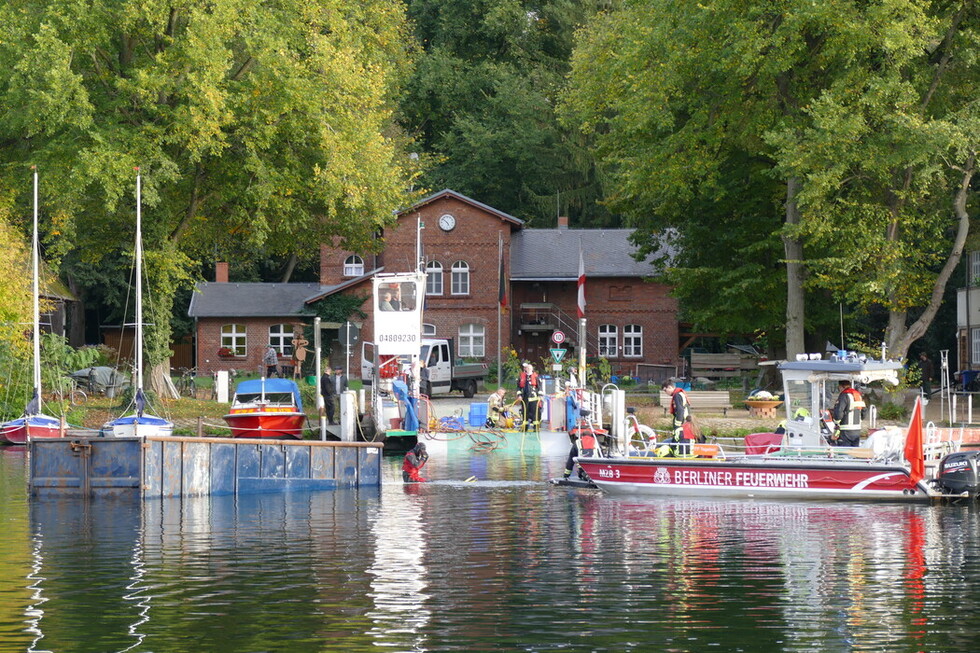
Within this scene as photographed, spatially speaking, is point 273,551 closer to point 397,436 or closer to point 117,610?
point 117,610

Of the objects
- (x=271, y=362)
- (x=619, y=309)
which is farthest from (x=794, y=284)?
(x=619, y=309)

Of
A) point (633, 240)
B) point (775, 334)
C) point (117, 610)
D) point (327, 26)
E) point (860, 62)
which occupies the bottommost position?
point (117, 610)

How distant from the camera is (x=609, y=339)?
68375 millimetres

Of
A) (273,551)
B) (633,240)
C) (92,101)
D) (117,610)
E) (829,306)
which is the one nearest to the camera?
(117,610)

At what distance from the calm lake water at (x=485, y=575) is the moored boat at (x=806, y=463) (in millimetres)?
422

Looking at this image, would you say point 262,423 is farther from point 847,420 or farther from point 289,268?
point 289,268

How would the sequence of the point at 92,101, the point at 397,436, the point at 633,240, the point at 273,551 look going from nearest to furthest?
1. the point at 273,551
2. the point at 397,436
3. the point at 92,101
4. the point at 633,240

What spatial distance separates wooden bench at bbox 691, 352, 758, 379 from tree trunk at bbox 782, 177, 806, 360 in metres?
17.6

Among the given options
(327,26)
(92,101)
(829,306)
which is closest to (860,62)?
(829,306)

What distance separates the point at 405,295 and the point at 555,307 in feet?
95.1

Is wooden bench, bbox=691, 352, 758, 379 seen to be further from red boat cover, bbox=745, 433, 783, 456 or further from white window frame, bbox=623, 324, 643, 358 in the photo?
red boat cover, bbox=745, 433, 783, 456

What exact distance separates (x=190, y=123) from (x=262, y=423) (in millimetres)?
10255

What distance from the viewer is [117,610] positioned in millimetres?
15719

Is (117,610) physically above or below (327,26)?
below
